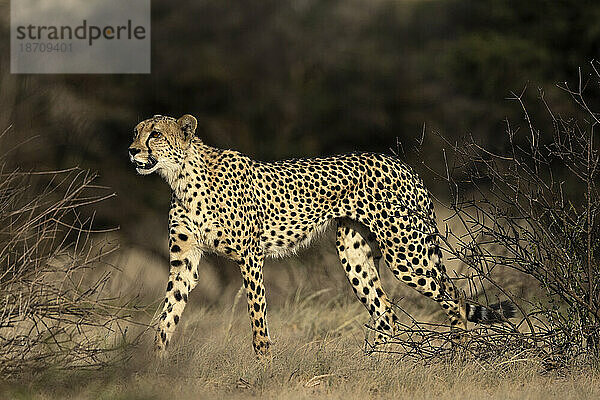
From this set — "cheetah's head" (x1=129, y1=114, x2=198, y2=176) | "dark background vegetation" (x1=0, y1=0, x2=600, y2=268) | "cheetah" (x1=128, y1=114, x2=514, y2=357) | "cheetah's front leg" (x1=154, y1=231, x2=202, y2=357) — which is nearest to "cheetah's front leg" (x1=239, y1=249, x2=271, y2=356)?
"cheetah" (x1=128, y1=114, x2=514, y2=357)

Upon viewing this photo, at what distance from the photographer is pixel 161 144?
6.54m

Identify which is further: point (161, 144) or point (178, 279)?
point (178, 279)

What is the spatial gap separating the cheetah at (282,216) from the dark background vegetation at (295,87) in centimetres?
278

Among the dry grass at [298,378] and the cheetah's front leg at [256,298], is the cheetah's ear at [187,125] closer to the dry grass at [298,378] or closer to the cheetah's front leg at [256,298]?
the cheetah's front leg at [256,298]

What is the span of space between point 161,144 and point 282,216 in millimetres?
896

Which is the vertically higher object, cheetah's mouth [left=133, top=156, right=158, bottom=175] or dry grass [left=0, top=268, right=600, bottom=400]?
cheetah's mouth [left=133, top=156, right=158, bottom=175]

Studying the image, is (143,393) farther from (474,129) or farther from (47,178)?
(474,129)

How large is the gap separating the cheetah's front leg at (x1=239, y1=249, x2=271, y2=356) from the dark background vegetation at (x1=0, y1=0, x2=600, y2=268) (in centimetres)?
310

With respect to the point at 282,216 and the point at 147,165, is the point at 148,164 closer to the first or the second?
the point at 147,165

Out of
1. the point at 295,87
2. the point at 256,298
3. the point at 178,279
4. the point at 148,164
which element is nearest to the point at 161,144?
the point at 148,164

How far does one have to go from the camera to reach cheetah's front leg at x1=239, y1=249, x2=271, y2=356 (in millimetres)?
6602

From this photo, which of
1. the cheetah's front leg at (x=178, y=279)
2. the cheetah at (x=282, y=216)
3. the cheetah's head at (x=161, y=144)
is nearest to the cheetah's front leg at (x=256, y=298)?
Answer: the cheetah at (x=282, y=216)

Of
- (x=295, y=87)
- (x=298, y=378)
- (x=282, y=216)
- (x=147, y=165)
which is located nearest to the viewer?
(x=298, y=378)

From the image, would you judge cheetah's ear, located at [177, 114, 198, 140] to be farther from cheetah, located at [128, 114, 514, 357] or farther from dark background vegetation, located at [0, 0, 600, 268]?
dark background vegetation, located at [0, 0, 600, 268]
